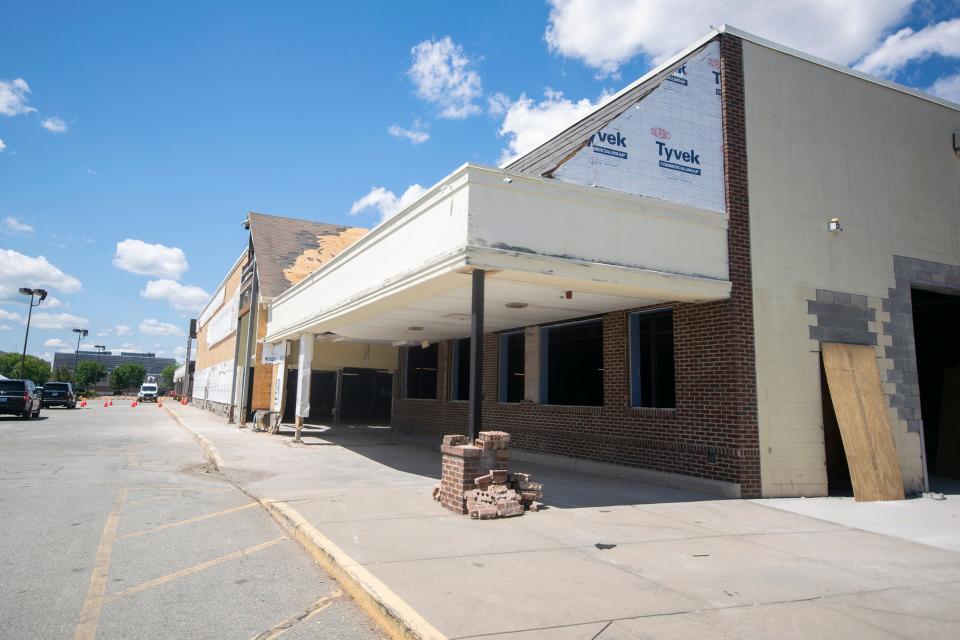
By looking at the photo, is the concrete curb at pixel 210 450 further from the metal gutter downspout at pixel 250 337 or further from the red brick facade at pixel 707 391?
the red brick facade at pixel 707 391

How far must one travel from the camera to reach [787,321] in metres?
11.3

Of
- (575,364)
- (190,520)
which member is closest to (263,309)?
(575,364)

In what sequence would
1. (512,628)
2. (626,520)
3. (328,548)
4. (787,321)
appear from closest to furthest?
(512,628) → (328,548) → (626,520) → (787,321)

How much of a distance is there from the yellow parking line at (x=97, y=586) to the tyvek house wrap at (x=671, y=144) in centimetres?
832

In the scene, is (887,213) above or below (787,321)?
above

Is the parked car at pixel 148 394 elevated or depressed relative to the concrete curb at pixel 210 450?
elevated

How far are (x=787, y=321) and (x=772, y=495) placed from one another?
3.19 meters

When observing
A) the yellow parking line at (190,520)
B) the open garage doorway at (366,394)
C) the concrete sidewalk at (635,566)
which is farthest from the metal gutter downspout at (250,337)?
the yellow parking line at (190,520)

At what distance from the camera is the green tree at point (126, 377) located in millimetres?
139500

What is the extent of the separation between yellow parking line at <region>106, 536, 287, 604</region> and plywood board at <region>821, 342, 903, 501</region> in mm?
9804

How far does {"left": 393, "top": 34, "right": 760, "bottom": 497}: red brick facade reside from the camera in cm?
1050

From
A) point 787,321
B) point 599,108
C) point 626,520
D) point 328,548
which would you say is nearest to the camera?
point 328,548

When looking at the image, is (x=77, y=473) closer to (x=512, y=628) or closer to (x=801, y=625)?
(x=512, y=628)

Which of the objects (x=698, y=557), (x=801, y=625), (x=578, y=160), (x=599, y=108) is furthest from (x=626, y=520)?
(x=599, y=108)
